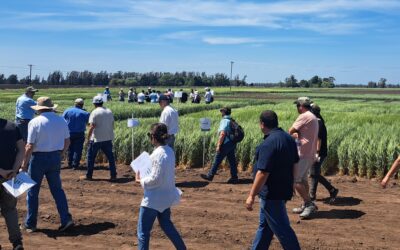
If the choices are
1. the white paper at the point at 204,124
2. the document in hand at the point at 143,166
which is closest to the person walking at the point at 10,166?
the document in hand at the point at 143,166

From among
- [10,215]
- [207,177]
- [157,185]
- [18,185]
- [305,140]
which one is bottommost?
[207,177]

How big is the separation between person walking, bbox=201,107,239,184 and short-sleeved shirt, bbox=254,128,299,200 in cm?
528

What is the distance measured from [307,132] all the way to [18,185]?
166 inches

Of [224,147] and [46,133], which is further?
[224,147]

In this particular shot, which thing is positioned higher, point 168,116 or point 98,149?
point 168,116

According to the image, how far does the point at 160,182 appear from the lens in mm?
5102

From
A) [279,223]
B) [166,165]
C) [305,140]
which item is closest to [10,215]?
[166,165]

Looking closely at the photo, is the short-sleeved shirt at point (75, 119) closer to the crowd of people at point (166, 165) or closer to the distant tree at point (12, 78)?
the crowd of people at point (166, 165)

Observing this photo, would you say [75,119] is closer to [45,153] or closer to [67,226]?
[45,153]

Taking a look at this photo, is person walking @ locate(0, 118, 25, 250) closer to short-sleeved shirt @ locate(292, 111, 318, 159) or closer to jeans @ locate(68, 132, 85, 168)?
short-sleeved shirt @ locate(292, 111, 318, 159)

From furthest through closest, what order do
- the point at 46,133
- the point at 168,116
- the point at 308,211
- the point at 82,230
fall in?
the point at 168,116, the point at 308,211, the point at 82,230, the point at 46,133

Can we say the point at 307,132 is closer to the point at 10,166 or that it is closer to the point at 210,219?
the point at 210,219

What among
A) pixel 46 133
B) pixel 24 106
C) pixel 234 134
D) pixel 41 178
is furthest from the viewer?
pixel 24 106

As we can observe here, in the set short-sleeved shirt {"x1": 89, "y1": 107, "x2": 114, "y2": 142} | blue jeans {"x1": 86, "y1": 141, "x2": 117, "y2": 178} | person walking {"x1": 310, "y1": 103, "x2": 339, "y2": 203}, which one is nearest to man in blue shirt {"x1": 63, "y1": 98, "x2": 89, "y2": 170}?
blue jeans {"x1": 86, "y1": 141, "x2": 117, "y2": 178}
